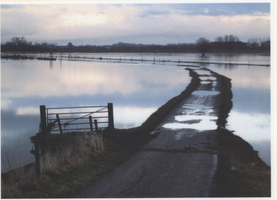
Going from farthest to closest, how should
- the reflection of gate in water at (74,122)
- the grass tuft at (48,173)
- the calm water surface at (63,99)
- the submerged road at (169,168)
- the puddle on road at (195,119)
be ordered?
the calm water surface at (63,99)
the puddle on road at (195,119)
the reflection of gate in water at (74,122)
the grass tuft at (48,173)
the submerged road at (169,168)

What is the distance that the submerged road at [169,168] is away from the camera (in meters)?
9.09

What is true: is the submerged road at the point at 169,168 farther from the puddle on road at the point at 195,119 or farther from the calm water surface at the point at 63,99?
the calm water surface at the point at 63,99

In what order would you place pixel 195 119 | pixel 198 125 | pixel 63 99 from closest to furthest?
1. pixel 198 125
2. pixel 195 119
3. pixel 63 99

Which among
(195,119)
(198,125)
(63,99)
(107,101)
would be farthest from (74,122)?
(63,99)

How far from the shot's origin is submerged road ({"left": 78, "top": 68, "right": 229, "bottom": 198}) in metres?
9.09

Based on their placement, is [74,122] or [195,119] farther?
[74,122]

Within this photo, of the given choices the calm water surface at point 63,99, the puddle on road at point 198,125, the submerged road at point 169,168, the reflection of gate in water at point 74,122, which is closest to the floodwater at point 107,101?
the calm water surface at point 63,99

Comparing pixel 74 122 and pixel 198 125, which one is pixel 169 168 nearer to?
pixel 198 125

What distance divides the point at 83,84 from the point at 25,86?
9.21m

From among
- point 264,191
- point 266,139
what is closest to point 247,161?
point 264,191

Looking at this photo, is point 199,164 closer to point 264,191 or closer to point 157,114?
point 264,191

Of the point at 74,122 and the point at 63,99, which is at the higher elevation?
the point at 63,99

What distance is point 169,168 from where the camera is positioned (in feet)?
35.9

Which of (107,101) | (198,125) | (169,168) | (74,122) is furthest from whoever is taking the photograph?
(107,101)
